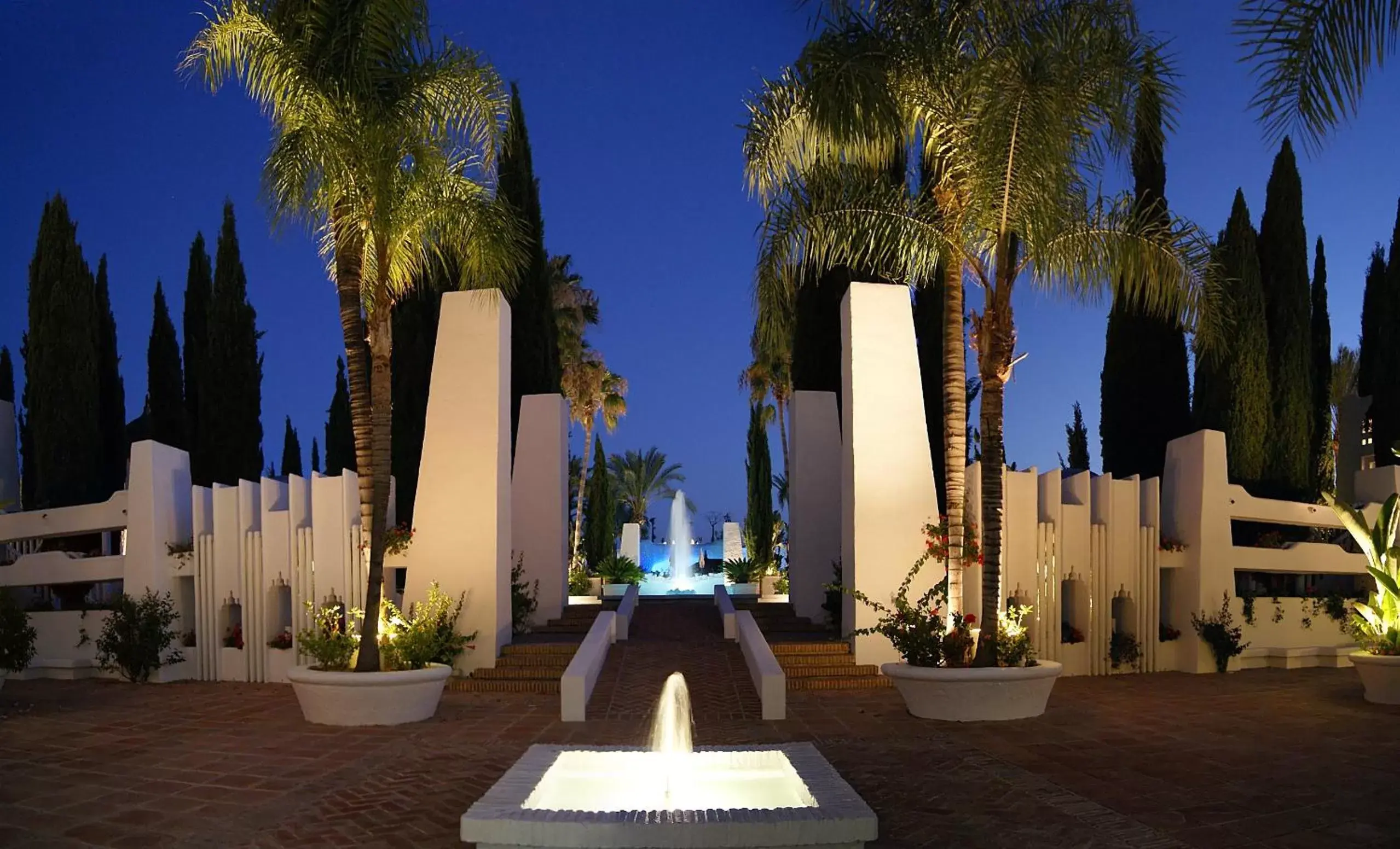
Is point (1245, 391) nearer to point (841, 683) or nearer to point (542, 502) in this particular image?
point (841, 683)

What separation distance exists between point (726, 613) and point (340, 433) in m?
17.6

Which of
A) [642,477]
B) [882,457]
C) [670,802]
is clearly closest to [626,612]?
[882,457]

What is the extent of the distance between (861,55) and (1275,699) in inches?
319

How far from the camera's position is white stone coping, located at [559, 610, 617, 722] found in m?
10.7

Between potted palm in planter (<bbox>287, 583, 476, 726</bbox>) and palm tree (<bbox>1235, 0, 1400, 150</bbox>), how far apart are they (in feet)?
28.4

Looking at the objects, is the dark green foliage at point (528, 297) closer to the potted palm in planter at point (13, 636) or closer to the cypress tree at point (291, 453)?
the potted palm in planter at point (13, 636)

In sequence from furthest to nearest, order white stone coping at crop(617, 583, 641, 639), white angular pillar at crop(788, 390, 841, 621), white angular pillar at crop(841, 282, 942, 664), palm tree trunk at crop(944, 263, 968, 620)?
white angular pillar at crop(788, 390, 841, 621) < white stone coping at crop(617, 583, 641, 639) < white angular pillar at crop(841, 282, 942, 664) < palm tree trunk at crop(944, 263, 968, 620)

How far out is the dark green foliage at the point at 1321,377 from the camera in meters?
22.1

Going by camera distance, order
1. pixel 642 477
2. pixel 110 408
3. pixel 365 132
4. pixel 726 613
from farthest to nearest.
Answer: pixel 642 477, pixel 110 408, pixel 726 613, pixel 365 132

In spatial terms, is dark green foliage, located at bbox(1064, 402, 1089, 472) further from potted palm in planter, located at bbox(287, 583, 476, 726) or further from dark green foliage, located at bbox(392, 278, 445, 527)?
potted palm in planter, located at bbox(287, 583, 476, 726)

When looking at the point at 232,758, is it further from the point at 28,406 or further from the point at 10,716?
the point at 28,406

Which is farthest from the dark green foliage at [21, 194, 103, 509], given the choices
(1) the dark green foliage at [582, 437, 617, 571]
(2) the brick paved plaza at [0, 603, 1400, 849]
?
(1) the dark green foliage at [582, 437, 617, 571]

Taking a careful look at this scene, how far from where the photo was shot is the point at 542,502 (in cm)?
1761

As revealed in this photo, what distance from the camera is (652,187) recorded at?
7888cm
